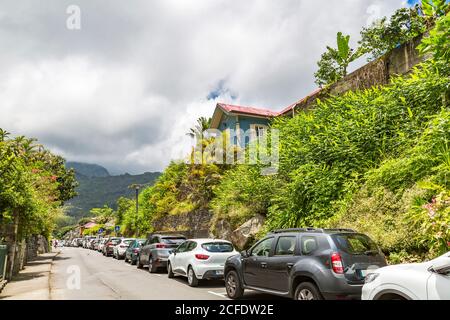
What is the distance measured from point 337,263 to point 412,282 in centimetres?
197

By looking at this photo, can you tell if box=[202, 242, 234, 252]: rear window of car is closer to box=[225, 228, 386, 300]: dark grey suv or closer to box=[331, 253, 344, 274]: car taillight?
box=[225, 228, 386, 300]: dark grey suv

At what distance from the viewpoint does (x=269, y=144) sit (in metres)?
18.2

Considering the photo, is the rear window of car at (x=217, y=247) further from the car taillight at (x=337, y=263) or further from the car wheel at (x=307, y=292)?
the car taillight at (x=337, y=263)

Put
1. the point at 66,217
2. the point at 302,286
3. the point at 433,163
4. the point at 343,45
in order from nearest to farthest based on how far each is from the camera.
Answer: the point at 302,286, the point at 433,163, the point at 343,45, the point at 66,217

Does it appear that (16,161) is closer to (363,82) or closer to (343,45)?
(363,82)

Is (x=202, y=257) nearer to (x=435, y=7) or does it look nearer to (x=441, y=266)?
(x=441, y=266)

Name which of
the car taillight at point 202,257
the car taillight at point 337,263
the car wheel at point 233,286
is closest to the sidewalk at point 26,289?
the car taillight at point 202,257

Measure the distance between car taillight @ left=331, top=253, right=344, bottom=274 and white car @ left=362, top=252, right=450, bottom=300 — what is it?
1.18 meters

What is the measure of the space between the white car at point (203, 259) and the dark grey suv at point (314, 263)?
3.18 metres

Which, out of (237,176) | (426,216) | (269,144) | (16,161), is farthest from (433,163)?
(16,161)

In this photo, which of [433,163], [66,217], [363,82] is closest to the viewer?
[433,163]

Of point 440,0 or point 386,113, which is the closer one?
point 440,0

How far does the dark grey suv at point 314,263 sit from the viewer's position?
21.6ft
